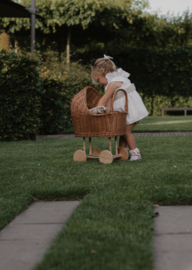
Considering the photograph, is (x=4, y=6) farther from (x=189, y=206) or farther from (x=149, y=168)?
(x=189, y=206)

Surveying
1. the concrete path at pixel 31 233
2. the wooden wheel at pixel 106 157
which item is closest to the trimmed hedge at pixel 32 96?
the wooden wheel at pixel 106 157

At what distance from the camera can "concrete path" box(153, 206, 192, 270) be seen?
1.67m

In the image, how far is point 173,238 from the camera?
6.47ft

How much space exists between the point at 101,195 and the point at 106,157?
5.22ft

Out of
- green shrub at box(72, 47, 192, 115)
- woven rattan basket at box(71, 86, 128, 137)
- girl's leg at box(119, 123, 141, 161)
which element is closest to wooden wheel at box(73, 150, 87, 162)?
woven rattan basket at box(71, 86, 128, 137)

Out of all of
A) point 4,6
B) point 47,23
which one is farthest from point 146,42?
point 4,6

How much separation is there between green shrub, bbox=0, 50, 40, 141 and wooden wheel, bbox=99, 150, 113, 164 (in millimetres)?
3198

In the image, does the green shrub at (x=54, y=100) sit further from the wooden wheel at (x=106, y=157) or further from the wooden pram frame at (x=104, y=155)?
the wooden wheel at (x=106, y=157)

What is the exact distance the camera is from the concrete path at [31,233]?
68.9 inches

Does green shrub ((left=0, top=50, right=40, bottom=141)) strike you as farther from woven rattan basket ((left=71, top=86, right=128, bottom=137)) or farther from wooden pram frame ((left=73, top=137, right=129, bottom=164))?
woven rattan basket ((left=71, top=86, right=128, bottom=137))

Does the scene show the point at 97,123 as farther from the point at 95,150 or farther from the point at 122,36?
the point at 122,36

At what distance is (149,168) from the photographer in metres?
3.87

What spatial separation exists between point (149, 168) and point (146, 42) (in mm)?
21654

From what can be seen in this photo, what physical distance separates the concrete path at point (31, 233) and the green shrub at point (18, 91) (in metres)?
4.63
